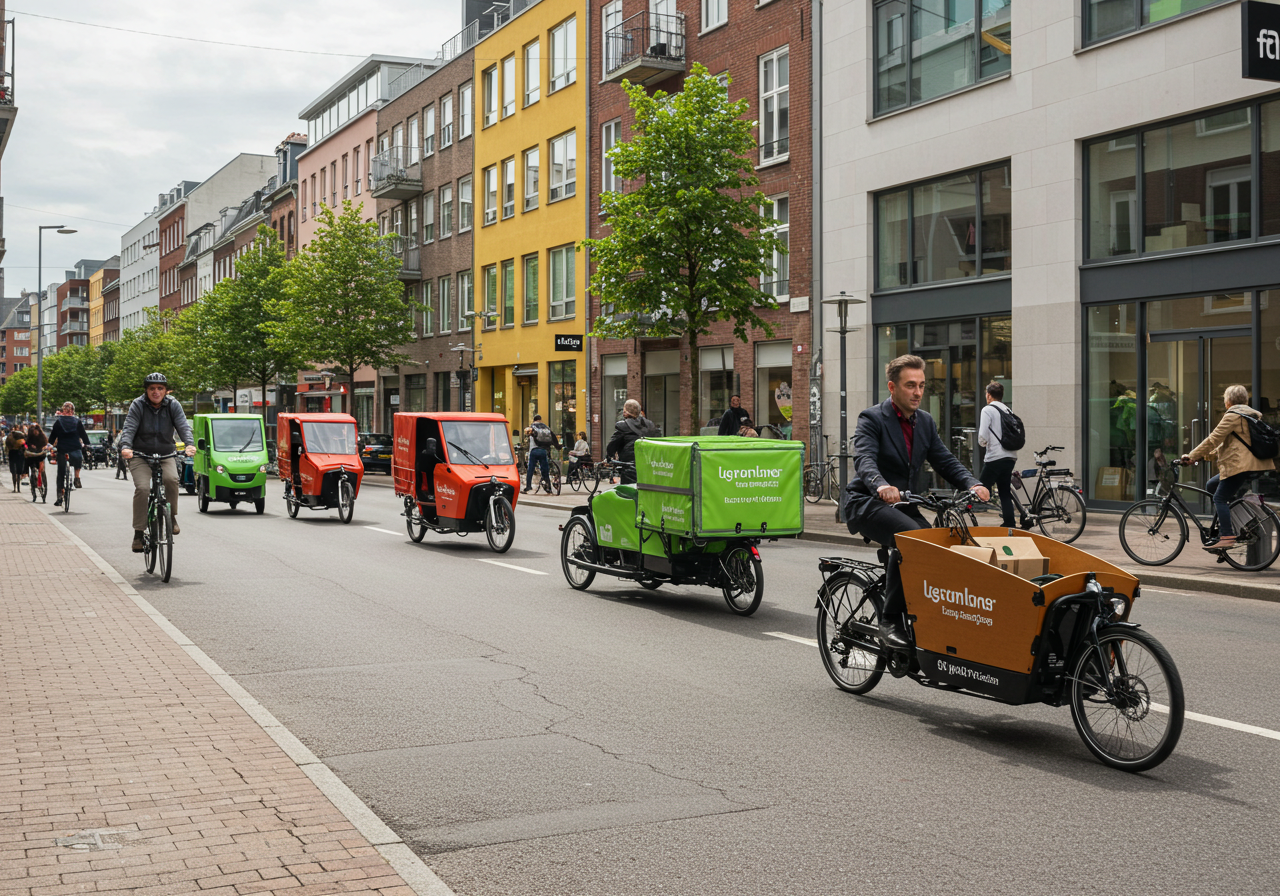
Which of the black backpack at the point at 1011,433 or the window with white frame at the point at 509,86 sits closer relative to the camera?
the black backpack at the point at 1011,433

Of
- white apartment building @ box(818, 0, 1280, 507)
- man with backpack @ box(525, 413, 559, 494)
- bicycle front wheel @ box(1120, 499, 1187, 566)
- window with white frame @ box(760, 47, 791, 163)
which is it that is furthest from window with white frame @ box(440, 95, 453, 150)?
bicycle front wheel @ box(1120, 499, 1187, 566)

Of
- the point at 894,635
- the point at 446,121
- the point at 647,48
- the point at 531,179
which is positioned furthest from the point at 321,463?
the point at 446,121

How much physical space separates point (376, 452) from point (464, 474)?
81.5 ft

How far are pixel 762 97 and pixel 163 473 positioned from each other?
1986cm

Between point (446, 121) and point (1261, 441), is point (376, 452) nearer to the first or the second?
point (446, 121)

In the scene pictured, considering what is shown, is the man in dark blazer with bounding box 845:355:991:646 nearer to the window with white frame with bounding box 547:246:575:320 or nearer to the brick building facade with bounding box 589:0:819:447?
the brick building facade with bounding box 589:0:819:447

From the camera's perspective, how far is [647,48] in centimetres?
3272

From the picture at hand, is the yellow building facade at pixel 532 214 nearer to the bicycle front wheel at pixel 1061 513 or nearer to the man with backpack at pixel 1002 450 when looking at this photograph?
the man with backpack at pixel 1002 450

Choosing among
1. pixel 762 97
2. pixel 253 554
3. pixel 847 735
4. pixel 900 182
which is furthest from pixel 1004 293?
pixel 847 735

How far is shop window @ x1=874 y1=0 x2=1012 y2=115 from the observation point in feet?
72.9

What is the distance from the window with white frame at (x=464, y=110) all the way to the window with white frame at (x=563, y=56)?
23.9ft

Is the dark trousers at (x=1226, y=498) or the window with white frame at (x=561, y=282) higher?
the window with white frame at (x=561, y=282)

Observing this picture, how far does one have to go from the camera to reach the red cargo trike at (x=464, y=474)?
16031 millimetres

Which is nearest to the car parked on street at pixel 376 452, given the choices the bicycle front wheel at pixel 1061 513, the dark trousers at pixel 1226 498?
the bicycle front wheel at pixel 1061 513
